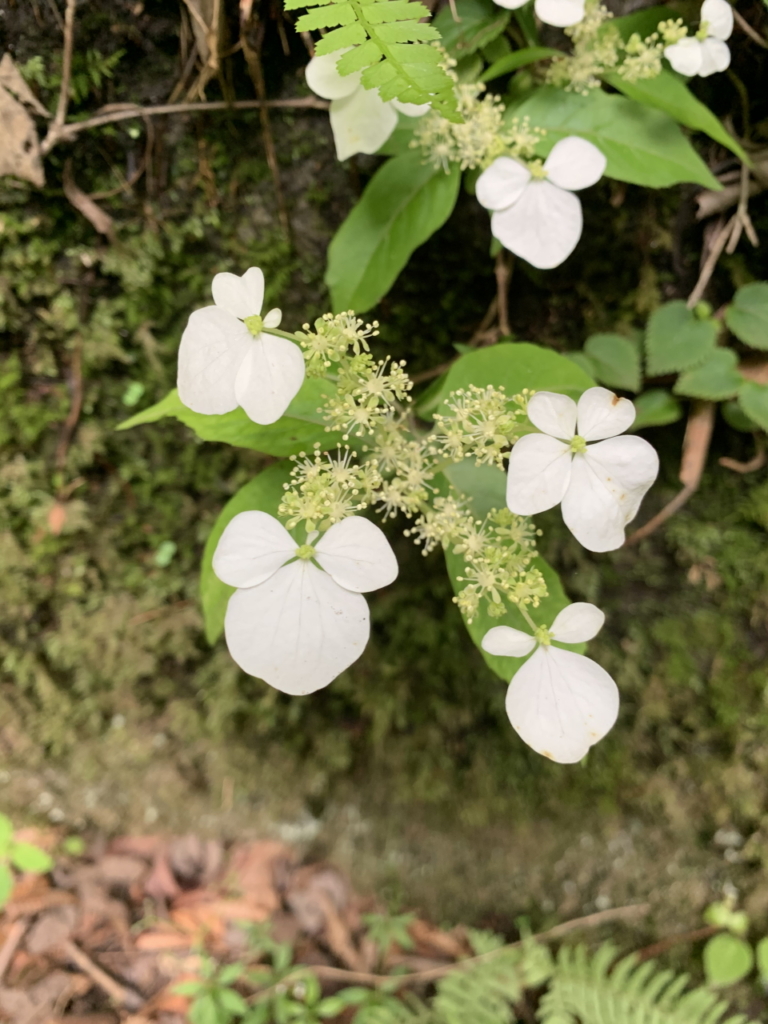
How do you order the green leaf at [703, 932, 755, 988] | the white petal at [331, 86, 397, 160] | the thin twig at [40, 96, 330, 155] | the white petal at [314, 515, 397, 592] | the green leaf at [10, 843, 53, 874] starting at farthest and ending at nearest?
the green leaf at [10, 843, 53, 874] < the green leaf at [703, 932, 755, 988] < the thin twig at [40, 96, 330, 155] < the white petal at [331, 86, 397, 160] < the white petal at [314, 515, 397, 592]

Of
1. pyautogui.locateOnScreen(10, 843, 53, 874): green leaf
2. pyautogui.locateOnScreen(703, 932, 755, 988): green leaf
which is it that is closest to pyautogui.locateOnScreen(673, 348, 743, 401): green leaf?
pyautogui.locateOnScreen(703, 932, 755, 988): green leaf

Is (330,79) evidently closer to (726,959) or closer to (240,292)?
(240,292)

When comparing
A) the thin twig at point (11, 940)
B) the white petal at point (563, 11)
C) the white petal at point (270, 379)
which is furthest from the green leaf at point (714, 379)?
the thin twig at point (11, 940)

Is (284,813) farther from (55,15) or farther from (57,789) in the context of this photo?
(55,15)

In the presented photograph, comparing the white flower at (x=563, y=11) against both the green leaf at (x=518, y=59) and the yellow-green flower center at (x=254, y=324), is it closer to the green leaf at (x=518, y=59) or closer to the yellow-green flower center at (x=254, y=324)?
the green leaf at (x=518, y=59)

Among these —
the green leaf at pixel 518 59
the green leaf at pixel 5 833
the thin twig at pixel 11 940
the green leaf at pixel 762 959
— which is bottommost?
the green leaf at pixel 762 959

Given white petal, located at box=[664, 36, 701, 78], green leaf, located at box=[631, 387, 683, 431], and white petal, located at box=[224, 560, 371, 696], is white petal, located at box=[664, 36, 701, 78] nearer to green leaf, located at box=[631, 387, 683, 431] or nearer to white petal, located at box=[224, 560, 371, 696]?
green leaf, located at box=[631, 387, 683, 431]

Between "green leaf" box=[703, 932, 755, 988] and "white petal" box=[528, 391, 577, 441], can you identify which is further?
"green leaf" box=[703, 932, 755, 988]
